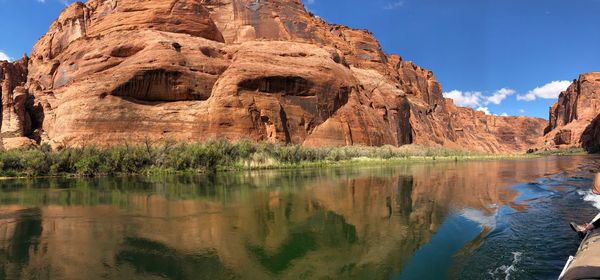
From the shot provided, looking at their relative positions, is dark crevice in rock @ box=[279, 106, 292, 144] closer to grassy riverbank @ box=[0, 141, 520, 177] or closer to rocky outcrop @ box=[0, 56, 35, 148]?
grassy riverbank @ box=[0, 141, 520, 177]

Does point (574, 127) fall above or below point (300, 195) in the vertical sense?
above

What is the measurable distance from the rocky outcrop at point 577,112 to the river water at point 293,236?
149693 millimetres

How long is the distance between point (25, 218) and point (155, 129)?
131ft

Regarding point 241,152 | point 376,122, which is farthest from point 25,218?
point 376,122

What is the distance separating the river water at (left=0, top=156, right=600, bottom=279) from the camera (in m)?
7.55

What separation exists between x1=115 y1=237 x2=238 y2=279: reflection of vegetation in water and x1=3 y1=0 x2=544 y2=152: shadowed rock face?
145 feet

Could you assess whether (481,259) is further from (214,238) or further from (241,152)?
(241,152)

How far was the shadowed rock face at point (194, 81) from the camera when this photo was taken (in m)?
52.4

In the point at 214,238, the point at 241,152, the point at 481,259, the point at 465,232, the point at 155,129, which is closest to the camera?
the point at 481,259

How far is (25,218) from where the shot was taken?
13.5 meters

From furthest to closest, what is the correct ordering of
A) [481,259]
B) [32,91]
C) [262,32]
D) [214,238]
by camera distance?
1. [262,32]
2. [32,91]
3. [214,238]
4. [481,259]

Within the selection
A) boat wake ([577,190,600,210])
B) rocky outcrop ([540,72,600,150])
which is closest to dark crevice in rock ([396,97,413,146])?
boat wake ([577,190,600,210])

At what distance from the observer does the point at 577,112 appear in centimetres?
17075

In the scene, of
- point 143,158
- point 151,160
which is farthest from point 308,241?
point 151,160
